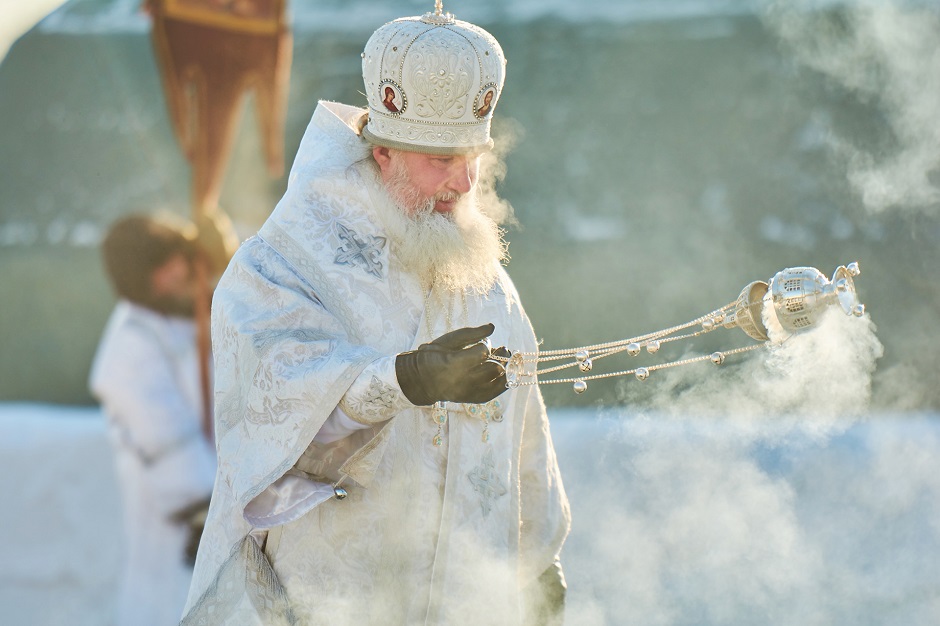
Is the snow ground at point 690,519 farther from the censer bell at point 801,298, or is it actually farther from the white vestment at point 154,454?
the censer bell at point 801,298

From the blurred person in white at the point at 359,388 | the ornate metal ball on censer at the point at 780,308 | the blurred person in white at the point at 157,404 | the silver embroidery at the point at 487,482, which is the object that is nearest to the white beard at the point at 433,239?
the blurred person in white at the point at 359,388

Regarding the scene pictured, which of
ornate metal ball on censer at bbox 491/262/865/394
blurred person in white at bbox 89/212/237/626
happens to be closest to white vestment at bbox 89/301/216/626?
blurred person in white at bbox 89/212/237/626

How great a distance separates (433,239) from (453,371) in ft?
1.71

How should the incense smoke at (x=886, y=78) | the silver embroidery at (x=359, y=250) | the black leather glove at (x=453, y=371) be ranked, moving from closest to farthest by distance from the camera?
the black leather glove at (x=453, y=371) < the silver embroidery at (x=359, y=250) < the incense smoke at (x=886, y=78)

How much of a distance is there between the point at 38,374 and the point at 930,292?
4022mm

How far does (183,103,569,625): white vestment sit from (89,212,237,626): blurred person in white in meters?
2.63

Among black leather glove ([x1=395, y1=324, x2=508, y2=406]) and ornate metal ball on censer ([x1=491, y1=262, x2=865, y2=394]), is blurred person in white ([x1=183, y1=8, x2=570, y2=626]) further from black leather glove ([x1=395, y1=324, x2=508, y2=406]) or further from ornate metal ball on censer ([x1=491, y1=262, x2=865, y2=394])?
ornate metal ball on censer ([x1=491, y1=262, x2=865, y2=394])

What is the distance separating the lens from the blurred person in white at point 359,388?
284cm

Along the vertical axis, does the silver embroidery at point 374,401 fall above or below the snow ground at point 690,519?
above

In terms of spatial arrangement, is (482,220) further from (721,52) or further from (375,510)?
(721,52)

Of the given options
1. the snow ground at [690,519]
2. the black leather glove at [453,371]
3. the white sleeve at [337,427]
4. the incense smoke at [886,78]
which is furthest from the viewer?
the incense smoke at [886,78]

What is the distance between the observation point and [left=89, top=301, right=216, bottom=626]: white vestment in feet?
18.3

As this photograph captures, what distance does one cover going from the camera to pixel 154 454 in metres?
5.59

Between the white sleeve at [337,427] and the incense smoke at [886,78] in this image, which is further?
the incense smoke at [886,78]
